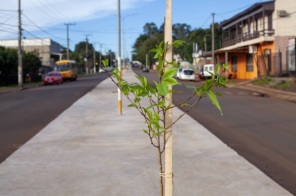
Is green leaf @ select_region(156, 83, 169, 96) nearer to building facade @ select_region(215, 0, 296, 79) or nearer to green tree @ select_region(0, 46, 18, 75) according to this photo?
building facade @ select_region(215, 0, 296, 79)

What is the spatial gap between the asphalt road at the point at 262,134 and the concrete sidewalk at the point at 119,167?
0.37m

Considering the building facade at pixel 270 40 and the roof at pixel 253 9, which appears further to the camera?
the roof at pixel 253 9

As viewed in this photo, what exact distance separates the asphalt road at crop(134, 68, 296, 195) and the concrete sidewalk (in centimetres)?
37

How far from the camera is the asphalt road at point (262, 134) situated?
802 cm

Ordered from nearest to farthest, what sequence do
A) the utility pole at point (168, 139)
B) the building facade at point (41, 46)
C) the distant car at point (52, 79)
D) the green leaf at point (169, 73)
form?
1. the green leaf at point (169, 73)
2. the utility pole at point (168, 139)
3. the distant car at point (52, 79)
4. the building facade at point (41, 46)

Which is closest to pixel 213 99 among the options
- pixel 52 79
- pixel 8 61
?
pixel 8 61

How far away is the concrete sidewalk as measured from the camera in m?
6.37

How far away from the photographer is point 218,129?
1312 cm

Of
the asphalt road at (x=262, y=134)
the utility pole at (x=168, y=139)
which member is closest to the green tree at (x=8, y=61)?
the asphalt road at (x=262, y=134)

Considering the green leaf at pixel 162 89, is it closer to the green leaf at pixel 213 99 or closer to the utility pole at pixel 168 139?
the green leaf at pixel 213 99

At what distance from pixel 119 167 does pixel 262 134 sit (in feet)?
18.5

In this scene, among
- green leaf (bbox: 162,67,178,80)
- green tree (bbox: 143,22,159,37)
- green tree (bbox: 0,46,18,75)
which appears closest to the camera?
green leaf (bbox: 162,67,178,80)

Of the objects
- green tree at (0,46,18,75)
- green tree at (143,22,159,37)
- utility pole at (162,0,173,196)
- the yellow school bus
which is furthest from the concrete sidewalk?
green tree at (143,22,159,37)

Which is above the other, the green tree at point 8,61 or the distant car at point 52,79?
the green tree at point 8,61
